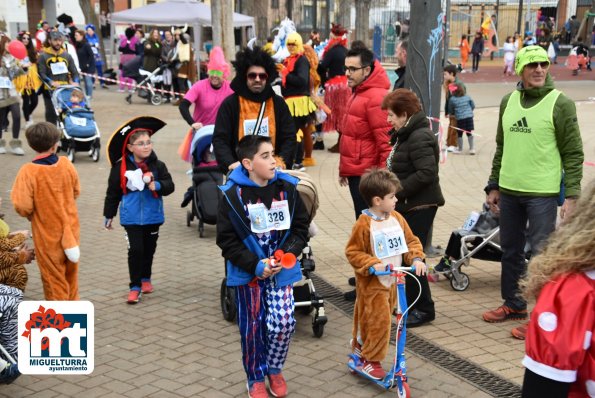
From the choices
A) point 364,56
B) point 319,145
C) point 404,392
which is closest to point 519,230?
point 404,392

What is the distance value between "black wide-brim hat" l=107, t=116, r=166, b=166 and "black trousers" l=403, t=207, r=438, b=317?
2.17m

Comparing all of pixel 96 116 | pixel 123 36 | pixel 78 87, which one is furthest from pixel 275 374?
pixel 123 36

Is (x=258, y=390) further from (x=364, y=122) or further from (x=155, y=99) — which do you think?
(x=155, y=99)

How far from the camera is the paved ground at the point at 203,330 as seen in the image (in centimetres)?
531

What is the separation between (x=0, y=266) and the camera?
195 inches

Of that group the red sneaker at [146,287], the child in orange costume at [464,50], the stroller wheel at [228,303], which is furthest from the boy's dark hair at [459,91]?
the child in orange costume at [464,50]

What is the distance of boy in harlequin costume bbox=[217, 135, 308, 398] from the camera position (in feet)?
16.3

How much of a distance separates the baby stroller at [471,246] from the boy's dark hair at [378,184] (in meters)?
2.10


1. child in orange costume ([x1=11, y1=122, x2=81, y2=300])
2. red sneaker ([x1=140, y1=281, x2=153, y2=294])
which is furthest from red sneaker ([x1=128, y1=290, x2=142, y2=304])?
child in orange costume ([x1=11, y1=122, x2=81, y2=300])

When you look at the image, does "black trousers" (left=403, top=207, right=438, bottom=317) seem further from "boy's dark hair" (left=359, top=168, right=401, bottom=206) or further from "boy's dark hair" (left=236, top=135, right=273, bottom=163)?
"boy's dark hair" (left=236, top=135, right=273, bottom=163)

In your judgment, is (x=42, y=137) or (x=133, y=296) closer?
(x=42, y=137)

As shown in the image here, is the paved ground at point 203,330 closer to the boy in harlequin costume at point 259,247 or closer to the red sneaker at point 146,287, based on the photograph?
the red sneaker at point 146,287

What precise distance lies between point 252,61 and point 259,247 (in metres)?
1.95

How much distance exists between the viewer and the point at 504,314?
6.39 metres
